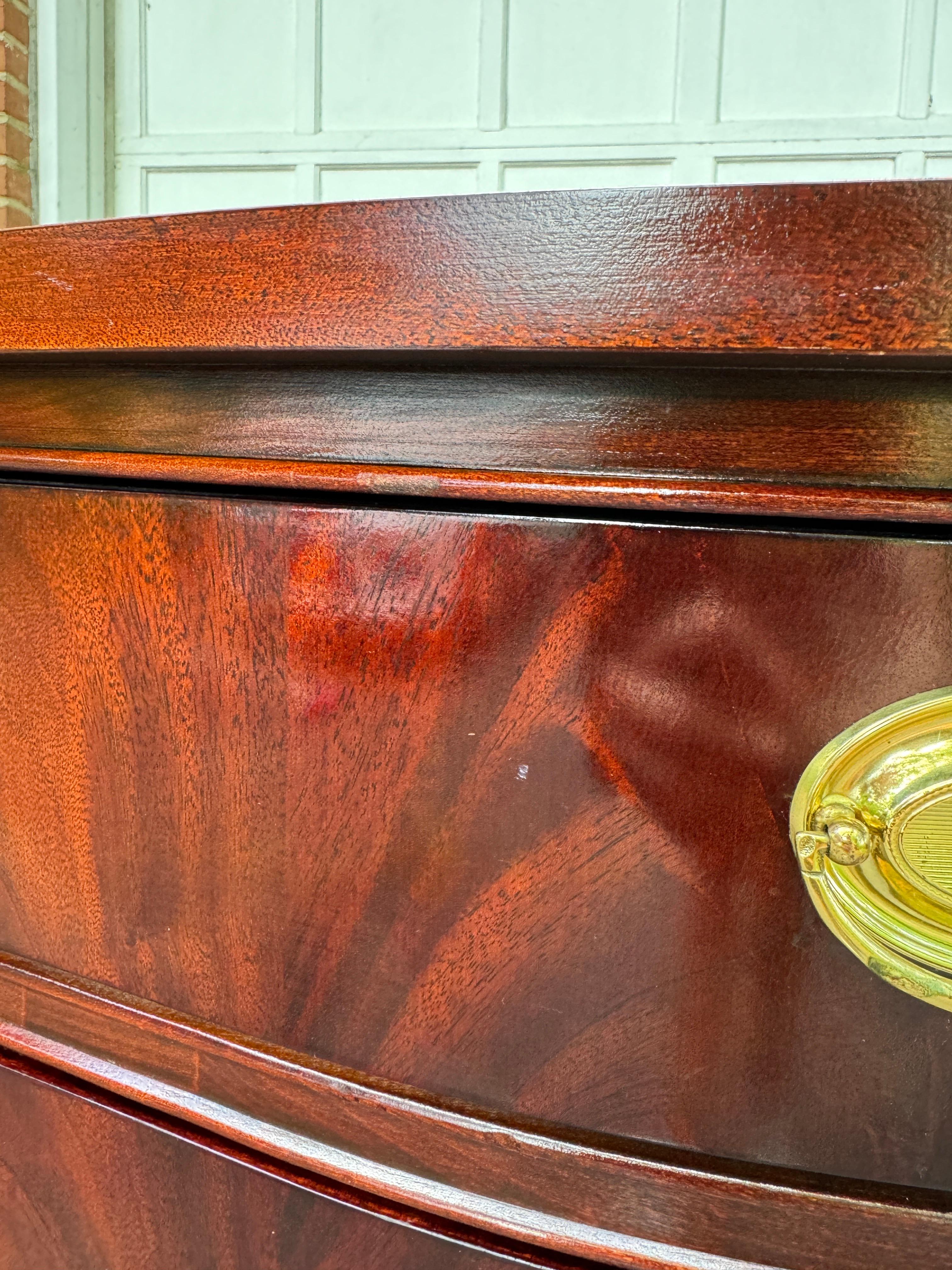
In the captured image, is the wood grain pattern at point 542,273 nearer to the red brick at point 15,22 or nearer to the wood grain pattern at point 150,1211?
the wood grain pattern at point 150,1211

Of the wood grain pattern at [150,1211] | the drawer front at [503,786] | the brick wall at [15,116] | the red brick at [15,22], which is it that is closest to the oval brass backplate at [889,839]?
the drawer front at [503,786]

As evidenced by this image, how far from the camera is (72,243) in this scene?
0.60 ft

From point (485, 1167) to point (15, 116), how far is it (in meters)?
1.55

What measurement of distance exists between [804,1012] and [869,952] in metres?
0.02

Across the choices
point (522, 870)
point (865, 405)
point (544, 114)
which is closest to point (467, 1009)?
point (522, 870)

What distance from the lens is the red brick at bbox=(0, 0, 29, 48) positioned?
47.9 inches

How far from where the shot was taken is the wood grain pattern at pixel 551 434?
0.15 meters

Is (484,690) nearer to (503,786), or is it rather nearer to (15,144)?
(503,786)

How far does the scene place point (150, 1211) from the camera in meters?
0.23

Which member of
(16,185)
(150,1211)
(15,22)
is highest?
(15,22)

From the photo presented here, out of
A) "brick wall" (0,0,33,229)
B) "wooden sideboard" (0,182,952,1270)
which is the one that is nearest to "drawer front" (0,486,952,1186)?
"wooden sideboard" (0,182,952,1270)

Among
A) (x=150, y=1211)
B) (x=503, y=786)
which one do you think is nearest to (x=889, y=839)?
(x=503, y=786)

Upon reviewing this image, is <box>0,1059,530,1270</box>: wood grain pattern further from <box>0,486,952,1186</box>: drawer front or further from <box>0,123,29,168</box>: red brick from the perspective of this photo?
<box>0,123,29,168</box>: red brick

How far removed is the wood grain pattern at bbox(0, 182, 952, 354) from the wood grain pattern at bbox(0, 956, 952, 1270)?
0.16m
